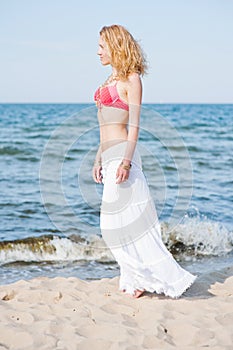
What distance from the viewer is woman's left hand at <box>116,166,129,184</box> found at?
4.13 meters

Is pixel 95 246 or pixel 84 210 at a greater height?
pixel 84 210

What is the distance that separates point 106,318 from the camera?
3.93 metres

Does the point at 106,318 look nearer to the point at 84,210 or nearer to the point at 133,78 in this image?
the point at 133,78

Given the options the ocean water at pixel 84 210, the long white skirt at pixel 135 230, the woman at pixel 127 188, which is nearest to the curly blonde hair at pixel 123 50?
the woman at pixel 127 188

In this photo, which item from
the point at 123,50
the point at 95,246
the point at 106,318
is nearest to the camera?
the point at 106,318

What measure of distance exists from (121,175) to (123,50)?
3.01 ft

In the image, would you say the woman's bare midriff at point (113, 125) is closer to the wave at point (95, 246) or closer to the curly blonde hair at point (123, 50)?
the curly blonde hair at point (123, 50)

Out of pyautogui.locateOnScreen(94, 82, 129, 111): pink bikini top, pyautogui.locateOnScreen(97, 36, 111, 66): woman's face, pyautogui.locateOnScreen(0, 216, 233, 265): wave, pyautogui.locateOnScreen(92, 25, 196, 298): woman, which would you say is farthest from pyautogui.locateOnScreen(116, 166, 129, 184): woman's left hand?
pyautogui.locateOnScreen(0, 216, 233, 265): wave

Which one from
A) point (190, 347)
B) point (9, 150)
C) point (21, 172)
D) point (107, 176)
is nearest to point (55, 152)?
point (9, 150)

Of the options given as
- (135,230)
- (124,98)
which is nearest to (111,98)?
(124,98)

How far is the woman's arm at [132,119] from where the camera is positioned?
13.4 ft

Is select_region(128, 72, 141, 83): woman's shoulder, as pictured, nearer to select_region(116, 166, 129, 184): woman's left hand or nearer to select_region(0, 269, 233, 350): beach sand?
select_region(116, 166, 129, 184): woman's left hand

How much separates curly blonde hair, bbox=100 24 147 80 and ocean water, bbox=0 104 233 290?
6.14 ft

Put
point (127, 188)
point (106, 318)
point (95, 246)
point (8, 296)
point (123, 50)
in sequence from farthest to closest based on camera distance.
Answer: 1. point (95, 246)
2. point (8, 296)
3. point (127, 188)
4. point (123, 50)
5. point (106, 318)
